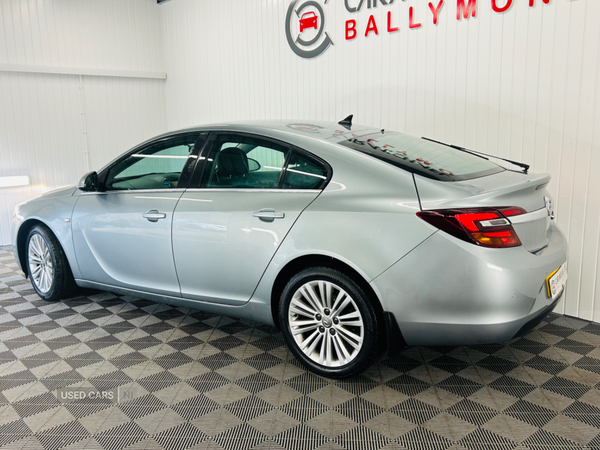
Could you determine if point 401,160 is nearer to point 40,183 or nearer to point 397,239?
point 397,239

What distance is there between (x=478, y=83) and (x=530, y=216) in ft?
6.25

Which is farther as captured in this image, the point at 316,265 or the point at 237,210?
the point at 237,210

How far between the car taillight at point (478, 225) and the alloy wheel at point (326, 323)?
591 mm

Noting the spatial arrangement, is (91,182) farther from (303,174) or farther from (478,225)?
(478,225)

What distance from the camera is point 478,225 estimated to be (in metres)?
2.33

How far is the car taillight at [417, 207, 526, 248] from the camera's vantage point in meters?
2.33

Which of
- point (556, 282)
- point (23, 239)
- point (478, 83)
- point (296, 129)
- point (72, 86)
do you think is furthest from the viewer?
point (72, 86)

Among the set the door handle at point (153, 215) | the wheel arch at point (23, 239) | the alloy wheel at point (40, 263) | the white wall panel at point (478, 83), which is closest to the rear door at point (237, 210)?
the door handle at point (153, 215)

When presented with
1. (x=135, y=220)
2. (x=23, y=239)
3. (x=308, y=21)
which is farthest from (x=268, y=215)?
(x=308, y=21)

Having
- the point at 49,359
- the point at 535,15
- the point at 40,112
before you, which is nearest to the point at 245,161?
the point at 49,359

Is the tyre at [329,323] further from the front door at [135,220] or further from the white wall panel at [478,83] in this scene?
the white wall panel at [478,83]

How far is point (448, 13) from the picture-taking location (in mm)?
4195

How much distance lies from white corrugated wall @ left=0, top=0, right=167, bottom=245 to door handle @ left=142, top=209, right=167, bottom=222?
4.11m

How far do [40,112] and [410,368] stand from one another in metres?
5.74
